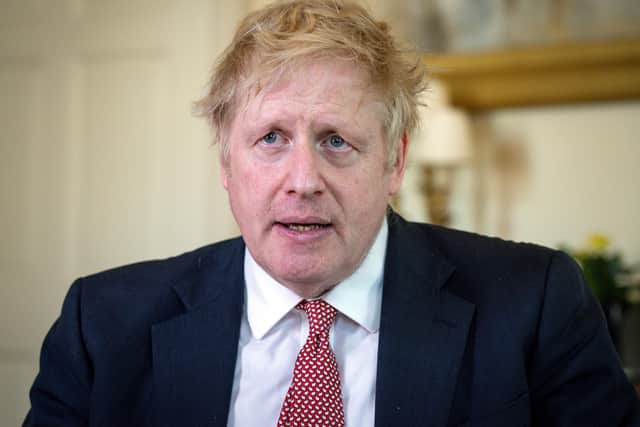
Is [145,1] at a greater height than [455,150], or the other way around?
[145,1]

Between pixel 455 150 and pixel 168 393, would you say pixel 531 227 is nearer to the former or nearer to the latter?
pixel 455 150

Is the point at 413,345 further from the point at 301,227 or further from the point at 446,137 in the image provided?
the point at 446,137

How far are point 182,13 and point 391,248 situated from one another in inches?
74.2

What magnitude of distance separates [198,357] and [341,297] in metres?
0.29

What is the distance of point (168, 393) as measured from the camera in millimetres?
1318

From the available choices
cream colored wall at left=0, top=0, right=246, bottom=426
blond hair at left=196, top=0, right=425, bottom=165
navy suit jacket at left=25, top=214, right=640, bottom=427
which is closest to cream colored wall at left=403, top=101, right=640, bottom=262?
cream colored wall at left=0, top=0, right=246, bottom=426

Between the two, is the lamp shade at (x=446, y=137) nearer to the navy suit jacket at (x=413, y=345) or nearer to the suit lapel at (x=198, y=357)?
the navy suit jacket at (x=413, y=345)

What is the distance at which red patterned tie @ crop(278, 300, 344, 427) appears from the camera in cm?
124

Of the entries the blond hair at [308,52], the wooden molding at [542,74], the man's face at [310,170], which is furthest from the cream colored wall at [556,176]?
the man's face at [310,170]

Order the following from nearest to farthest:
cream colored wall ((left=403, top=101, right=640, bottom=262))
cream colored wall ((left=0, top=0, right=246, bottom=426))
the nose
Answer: the nose < cream colored wall ((left=403, top=101, right=640, bottom=262)) < cream colored wall ((left=0, top=0, right=246, bottom=426))

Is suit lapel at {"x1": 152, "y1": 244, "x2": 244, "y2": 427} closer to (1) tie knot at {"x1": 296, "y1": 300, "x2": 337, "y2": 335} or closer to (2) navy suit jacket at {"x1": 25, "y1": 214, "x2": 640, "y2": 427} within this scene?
(2) navy suit jacket at {"x1": 25, "y1": 214, "x2": 640, "y2": 427}

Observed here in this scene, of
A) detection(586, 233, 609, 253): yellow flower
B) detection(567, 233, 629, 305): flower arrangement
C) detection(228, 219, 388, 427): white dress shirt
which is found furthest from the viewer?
detection(586, 233, 609, 253): yellow flower

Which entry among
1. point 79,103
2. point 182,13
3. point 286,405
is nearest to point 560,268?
point 286,405

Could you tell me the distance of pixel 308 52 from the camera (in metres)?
1.21
